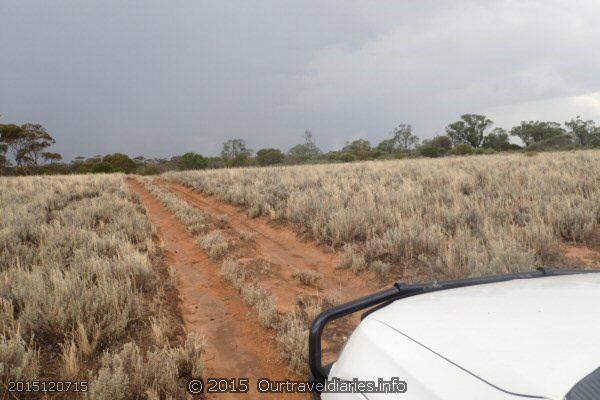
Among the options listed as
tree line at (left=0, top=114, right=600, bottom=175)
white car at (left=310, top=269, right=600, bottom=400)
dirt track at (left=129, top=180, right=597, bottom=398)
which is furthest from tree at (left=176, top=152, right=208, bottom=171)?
white car at (left=310, top=269, right=600, bottom=400)

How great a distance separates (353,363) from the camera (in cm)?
127

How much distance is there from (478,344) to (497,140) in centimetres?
8497

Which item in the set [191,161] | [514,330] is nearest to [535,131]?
[191,161]

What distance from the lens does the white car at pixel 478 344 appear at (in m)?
0.96

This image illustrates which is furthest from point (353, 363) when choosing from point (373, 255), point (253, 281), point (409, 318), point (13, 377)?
point (373, 255)

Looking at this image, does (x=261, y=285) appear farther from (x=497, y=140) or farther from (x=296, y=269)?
(x=497, y=140)

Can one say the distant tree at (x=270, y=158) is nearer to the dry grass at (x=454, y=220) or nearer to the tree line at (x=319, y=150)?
the tree line at (x=319, y=150)

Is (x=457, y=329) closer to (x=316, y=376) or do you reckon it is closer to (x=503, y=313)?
(x=503, y=313)

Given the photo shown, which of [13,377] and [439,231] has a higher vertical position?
[439,231]

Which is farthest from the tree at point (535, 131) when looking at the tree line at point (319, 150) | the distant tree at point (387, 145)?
the distant tree at point (387, 145)

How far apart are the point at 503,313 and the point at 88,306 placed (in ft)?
12.8

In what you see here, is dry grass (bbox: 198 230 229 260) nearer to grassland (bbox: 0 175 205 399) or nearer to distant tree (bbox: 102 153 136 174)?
grassland (bbox: 0 175 205 399)

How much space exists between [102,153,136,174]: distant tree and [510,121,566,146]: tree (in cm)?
7882

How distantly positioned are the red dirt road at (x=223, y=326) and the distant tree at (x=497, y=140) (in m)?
79.6
